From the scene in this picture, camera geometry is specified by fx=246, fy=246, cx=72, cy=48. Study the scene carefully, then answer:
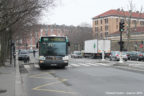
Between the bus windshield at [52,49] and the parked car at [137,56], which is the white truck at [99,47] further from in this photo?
the bus windshield at [52,49]

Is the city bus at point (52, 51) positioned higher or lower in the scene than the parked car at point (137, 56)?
higher

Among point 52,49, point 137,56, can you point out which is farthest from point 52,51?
point 137,56

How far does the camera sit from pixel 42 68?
24.3 m

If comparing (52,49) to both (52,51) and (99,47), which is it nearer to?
(52,51)

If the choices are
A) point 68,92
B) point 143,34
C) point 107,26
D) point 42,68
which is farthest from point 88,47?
point 107,26

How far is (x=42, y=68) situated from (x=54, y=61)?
2.70 metres

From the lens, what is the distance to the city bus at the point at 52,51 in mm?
22078

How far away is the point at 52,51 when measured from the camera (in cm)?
2222

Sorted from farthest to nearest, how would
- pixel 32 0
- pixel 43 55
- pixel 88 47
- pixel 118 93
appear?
pixel 88 47
pixel 43 55
pixel 32 0
pixel 118 93

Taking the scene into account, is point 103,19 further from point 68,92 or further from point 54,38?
point 68,92

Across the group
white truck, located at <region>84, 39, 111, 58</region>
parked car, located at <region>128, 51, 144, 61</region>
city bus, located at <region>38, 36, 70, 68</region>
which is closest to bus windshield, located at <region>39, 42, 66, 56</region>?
city bus, located at <region>38, 36, 70, 68</region>

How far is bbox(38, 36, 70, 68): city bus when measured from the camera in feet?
72.4

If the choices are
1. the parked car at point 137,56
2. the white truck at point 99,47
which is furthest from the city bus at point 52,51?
the white truck at point 99,47

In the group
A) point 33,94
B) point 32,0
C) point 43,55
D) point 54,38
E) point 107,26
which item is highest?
point 107,26
